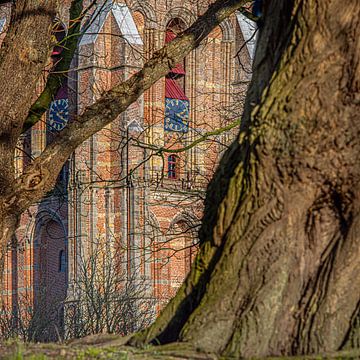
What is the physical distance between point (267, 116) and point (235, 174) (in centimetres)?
33

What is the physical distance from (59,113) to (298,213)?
42.0 m

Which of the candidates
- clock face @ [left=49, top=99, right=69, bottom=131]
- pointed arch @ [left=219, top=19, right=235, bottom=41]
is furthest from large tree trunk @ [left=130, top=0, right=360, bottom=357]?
pointed arch @ [left=219, top=19, right=235, bottom=41]

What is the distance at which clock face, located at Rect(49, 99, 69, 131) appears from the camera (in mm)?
47188

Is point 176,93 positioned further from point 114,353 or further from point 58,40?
point 114,353

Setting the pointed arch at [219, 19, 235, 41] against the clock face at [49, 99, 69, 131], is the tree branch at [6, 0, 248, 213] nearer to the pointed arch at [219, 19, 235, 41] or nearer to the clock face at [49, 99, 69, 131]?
the clock face at [49, 99, 69, 131]

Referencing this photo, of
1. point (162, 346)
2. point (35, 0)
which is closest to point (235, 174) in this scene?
point (162, 346)

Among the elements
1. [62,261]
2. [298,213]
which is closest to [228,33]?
[62,261]

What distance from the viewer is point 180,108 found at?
47.7m

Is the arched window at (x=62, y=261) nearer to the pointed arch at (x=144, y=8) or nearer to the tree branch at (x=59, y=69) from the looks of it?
the pointed arch at (x=144, y=8)

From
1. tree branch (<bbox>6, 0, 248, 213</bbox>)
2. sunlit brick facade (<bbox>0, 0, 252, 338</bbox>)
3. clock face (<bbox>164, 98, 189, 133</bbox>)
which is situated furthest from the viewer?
clock face (<bbox>164, 98, 189, 133</bbox>)

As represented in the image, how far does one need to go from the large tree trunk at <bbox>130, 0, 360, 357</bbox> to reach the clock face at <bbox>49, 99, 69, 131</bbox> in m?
41.3

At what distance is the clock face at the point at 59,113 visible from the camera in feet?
155

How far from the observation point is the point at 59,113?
1871 inches

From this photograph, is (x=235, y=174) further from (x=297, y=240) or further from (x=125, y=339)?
(x=125, y=339)
